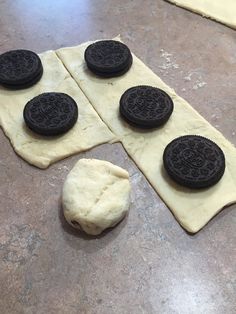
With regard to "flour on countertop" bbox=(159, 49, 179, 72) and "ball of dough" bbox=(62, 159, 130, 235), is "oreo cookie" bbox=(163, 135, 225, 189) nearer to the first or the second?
"ball of dough" bbox=(62, 159, 130, 235)

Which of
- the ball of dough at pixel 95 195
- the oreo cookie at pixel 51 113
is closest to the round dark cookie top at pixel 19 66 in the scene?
the oreo cookie at pixel 51 113

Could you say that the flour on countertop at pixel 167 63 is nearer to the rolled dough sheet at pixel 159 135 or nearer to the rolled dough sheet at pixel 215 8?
the rolled dough sheet at pixel 159 135

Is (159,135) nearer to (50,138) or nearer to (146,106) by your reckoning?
(146,106)

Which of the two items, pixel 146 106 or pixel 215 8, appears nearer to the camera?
pixel 146 106

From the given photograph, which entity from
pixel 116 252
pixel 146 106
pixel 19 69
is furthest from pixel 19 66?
pixel 116 252

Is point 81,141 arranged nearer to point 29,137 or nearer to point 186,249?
point 29,137

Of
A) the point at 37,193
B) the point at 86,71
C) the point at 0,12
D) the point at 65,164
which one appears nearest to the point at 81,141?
the point at 65,164

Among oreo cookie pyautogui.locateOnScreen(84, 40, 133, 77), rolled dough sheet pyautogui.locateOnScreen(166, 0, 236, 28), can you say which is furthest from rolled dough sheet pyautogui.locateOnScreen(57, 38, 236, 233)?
rolled dough sheet pyautogui.locateOnScreen(166, 0, 236, 28)
